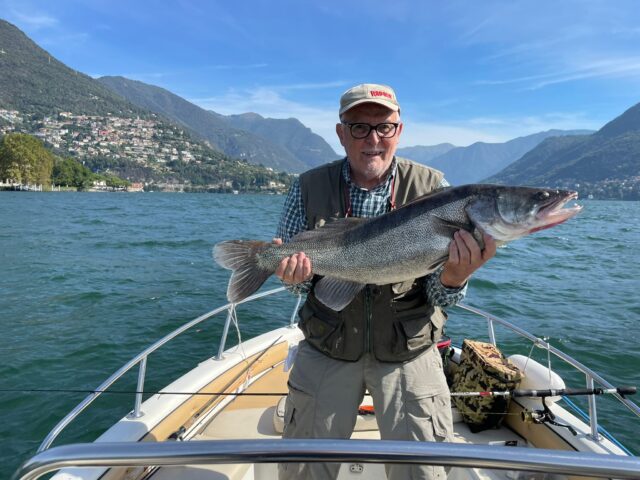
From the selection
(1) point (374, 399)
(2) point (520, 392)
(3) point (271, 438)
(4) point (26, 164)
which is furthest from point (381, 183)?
(4) point (26, 164)

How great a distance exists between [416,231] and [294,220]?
1.08 m

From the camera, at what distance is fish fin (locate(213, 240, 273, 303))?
12.0 ft

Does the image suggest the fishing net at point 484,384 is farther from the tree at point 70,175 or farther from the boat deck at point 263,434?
the tree at point 70,175

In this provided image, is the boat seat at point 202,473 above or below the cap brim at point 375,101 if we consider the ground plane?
below

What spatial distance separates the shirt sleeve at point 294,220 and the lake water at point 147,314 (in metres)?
5.87

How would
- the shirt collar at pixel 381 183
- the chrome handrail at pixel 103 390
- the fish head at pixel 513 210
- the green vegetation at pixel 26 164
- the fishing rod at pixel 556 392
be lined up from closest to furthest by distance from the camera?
the chrome handrail at pixel 103 390 → the fish head at pixel 513 210 → the shirt collar at pixel 381 183 → the fishing rod at pixel 556 392 → the green vegetation at pixel 26 164

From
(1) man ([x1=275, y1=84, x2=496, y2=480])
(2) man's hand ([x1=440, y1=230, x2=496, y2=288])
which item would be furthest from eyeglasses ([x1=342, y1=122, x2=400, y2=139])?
(2) man's hand ([x1=440, y1=230, x2=496, y2=288])

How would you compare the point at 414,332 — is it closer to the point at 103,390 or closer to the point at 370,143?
the point at 370,143

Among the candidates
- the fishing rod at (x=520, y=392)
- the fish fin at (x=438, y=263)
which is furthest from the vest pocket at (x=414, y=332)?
the fishing rod at (x=520, y=392)

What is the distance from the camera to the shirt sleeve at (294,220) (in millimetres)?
3732

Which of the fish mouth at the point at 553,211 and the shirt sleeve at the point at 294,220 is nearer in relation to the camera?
the fish mouth at the point at 553,211

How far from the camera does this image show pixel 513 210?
326 cm

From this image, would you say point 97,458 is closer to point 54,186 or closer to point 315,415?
point 315,415

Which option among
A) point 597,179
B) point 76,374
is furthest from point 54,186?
point 597,179
